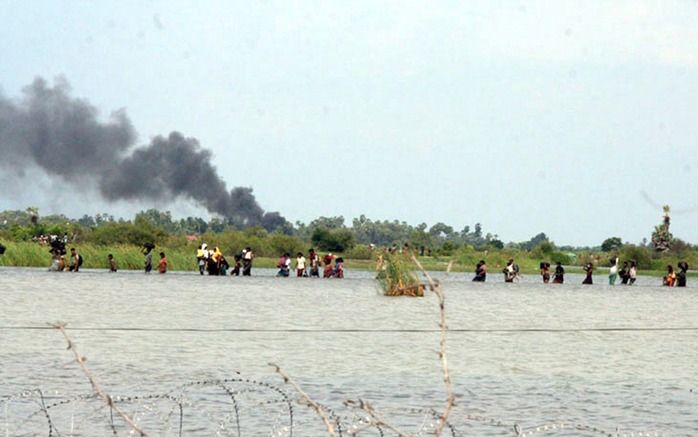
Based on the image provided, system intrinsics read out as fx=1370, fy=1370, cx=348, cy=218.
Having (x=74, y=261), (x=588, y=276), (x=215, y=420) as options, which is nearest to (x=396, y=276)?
(x=74, y=261)

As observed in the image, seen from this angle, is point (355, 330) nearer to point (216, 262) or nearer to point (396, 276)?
point (396, 276)

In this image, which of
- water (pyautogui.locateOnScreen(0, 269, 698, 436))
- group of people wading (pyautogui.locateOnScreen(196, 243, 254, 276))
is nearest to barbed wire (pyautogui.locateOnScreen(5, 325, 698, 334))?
water (pyautogui.locateOnScreen(0, 269, 698, 436))

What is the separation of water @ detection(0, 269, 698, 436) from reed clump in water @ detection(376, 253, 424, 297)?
61.2 inches

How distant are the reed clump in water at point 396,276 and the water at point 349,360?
5.10 feet

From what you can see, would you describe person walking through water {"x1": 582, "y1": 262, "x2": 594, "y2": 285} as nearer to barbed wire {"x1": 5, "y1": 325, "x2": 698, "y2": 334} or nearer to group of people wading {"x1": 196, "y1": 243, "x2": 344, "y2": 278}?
group of people wading {"x1": 196, "y1": 243, "x2": 344, "y2": 278}

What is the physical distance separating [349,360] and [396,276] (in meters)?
27.5

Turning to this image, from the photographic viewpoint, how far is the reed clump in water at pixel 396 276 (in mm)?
48875

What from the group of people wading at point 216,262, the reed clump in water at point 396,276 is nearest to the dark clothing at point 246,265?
the group of people wading at point 216,262

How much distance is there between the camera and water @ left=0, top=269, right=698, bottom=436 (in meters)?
15.4

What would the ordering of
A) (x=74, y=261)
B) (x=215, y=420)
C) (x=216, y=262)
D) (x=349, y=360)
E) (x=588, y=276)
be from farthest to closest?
(x=588, y=276) < (x=216, y=262) < (x=74, y=261) < (x=349, y=360) < (x=215, y=420)

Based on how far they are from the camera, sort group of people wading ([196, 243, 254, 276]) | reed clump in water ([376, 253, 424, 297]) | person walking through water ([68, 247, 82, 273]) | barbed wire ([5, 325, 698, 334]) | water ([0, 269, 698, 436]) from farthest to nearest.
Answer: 1. group of people wading ([196, 243, 254, 276])
2. person walking through water ([68, 247, 82, 273])
3. reed clump in water ([376, 253, 424, 297])
4. barbed wire ([5, 325, 698, 334])
5. water ([0, 269, 698, 436])

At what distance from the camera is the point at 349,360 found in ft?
75.9

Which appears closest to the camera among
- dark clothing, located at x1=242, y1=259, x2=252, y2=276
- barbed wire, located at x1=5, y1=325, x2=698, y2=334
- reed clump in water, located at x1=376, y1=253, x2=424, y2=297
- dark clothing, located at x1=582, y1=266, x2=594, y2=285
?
barbed wire, located at x1=5, y1=325, x2=698, y2=334

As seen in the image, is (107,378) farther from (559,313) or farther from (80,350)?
(559,313)
